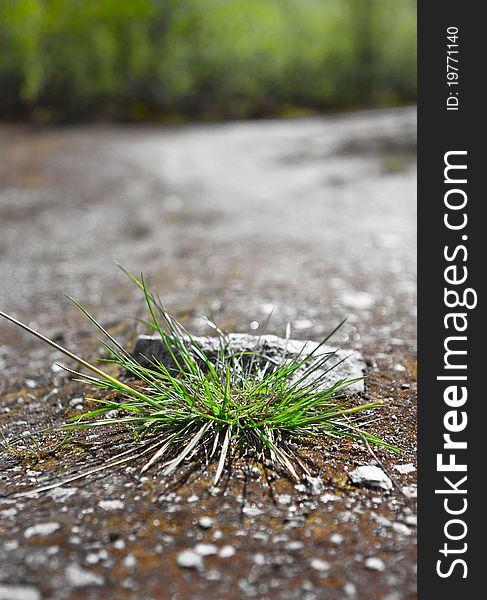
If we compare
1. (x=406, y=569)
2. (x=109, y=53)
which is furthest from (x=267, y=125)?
(x=406, y=569)

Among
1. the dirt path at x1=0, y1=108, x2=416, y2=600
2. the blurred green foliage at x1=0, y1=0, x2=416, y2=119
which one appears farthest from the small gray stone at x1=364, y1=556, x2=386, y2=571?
the blurred green foliage at x1=0, y1=0, x2=416, y2=119

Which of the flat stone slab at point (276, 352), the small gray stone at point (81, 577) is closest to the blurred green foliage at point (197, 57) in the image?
the flat stone slab at point (276, 352)

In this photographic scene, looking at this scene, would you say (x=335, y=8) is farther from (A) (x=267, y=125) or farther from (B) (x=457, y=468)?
(B) (x=457, y=468)

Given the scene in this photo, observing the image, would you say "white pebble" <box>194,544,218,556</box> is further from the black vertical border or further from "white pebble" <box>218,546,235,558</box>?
the black vertical border

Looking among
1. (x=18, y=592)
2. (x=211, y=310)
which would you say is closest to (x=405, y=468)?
(x=18, y=592)

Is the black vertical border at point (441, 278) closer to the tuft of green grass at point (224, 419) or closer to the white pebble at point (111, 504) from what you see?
the tuft of green grass at point (224, 419)

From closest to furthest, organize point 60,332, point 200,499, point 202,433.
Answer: point 200,499, point 202,433, point 60,332
